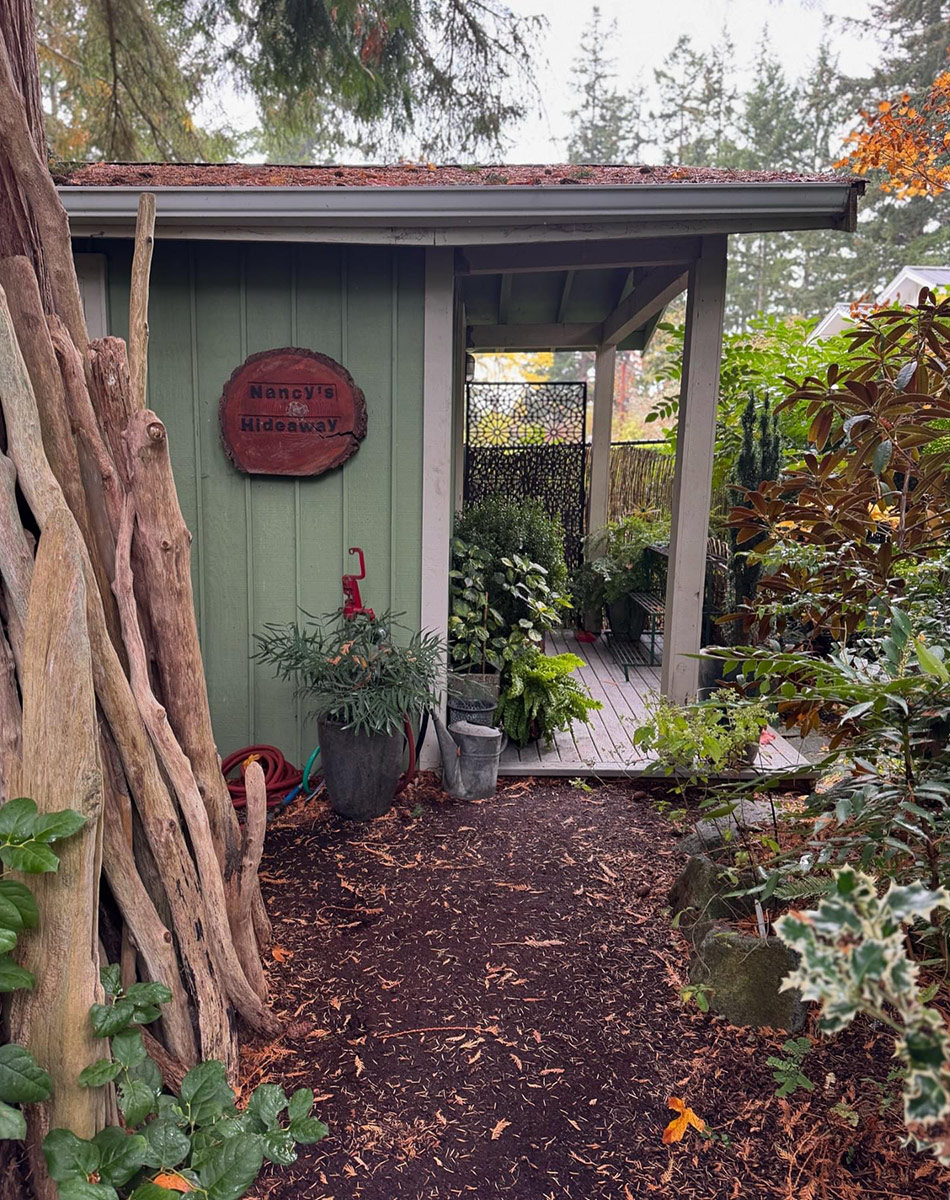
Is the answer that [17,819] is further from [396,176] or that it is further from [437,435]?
[396,176]

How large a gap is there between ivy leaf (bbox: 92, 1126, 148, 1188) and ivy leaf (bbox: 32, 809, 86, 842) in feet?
1.77

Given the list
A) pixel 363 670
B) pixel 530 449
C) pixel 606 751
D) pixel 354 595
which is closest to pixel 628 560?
pixel 530 449

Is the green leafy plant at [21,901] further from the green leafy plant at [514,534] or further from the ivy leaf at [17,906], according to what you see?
the green leafy plant at [514,534]

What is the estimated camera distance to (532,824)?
11.1ft

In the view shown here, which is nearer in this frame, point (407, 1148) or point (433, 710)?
point (407, 1148)

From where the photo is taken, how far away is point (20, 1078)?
1.35m

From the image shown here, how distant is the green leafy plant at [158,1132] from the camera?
138 centimetres

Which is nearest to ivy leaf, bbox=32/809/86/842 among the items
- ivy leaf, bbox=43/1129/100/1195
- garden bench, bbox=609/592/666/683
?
ivy leaf, bbox=43/1129/100/1195

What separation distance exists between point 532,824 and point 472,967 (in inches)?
40.0

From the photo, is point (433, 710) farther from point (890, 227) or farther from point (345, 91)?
point (890, 227)

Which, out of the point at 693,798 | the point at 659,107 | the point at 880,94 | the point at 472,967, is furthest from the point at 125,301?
the point at 659,107

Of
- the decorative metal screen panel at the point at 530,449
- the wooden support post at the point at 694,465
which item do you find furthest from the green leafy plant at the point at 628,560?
the wooden support post at the point at 694,465

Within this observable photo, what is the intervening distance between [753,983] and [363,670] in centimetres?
184

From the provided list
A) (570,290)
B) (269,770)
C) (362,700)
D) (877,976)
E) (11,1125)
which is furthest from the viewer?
(570,290)
